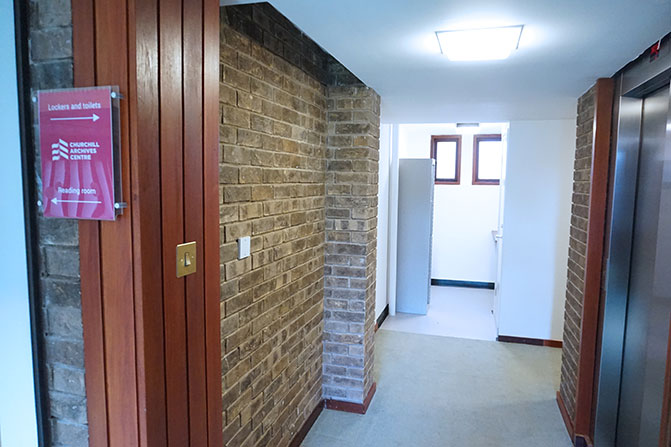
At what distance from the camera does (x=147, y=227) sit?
1004 millimetres

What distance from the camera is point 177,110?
43.2 inches

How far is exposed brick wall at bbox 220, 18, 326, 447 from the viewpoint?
1695 millimetres

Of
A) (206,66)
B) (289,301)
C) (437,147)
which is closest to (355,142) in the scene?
(289,301)

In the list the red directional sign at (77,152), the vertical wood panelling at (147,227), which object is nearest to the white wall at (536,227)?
the vertical wood panelling at (147,227)

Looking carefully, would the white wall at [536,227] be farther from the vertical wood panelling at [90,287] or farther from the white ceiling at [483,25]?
the vertical wood panelling at [90,287]

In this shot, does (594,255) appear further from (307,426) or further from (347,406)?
(307,426)

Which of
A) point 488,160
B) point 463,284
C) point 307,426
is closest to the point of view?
point 307,426

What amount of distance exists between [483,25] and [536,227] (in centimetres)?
299

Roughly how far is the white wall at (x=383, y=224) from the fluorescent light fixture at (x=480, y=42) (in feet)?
8.21

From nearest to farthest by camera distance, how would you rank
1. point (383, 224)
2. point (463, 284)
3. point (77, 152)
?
point (77, 152), point (383, 224), point (463, 284)

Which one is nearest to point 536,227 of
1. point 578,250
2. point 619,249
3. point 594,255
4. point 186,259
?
point 578,250

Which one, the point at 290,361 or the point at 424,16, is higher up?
the point at 424,16

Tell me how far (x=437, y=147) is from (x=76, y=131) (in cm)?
605

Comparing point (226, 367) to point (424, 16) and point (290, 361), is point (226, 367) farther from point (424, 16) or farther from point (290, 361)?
point (424, 16)
